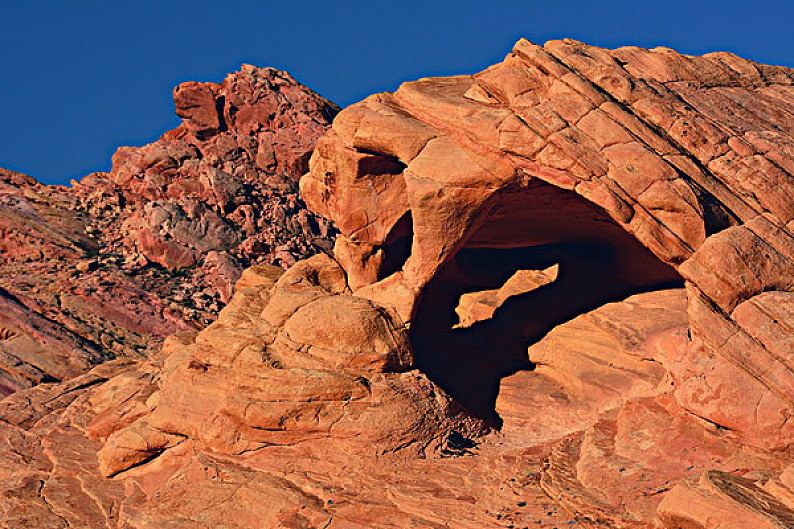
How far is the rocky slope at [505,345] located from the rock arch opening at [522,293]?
0.08m

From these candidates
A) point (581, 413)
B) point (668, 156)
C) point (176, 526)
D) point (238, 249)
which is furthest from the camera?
point (238, 249)

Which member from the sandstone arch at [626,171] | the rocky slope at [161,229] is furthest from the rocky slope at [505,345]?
the rocky slope at [161,229]

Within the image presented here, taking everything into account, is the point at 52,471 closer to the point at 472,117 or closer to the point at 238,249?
the point at 472,117

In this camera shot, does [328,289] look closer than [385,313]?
No

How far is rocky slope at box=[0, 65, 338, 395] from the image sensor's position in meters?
35.9

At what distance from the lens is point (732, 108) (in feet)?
62.9

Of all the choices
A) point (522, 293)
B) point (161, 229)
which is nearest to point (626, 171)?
point (522, 293)

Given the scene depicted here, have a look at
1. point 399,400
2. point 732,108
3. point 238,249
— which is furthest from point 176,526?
point 238,249

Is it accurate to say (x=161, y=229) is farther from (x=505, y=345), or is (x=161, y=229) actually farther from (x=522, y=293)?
(x=505, y=345)

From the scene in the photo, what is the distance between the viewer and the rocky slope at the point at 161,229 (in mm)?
35938

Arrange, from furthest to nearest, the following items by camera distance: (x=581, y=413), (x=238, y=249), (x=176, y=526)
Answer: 1. (x=238, y=249)
2. (x=581, y=413)
3. (x=176, y=526)

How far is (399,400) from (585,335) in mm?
6281

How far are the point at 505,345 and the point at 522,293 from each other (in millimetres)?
1749

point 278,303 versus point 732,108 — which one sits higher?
point 732,108
